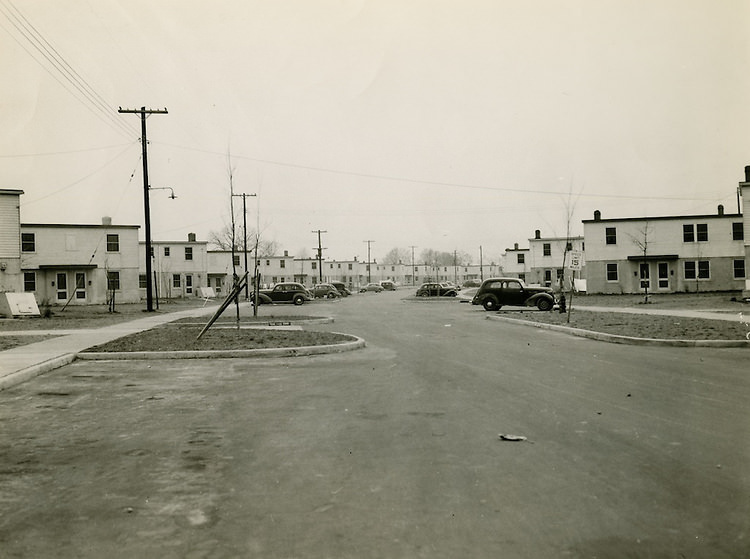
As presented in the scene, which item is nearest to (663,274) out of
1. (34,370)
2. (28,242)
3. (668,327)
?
(668,327)

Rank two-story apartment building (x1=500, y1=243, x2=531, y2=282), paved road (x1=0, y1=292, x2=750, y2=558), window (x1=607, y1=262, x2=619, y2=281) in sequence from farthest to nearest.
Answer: two-story apartment building (x1=500, y1=243, x2=531, y2=282) → window (x1=607, y1=262, x2=619, y2=281) → paved road (x1=0, y1=292, x2=750, y2=558)

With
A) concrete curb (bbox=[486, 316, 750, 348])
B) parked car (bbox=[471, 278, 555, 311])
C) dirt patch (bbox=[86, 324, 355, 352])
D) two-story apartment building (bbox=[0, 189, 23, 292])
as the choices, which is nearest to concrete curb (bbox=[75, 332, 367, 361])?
dirt patch (bbox=[86, 324, 355, 352])

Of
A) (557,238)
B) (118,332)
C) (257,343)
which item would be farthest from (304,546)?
(557,238)

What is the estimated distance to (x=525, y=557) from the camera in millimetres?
3840

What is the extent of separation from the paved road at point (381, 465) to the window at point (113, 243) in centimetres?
4318

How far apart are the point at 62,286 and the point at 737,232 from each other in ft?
169

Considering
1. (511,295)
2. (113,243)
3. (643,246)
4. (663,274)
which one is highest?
(113,243)

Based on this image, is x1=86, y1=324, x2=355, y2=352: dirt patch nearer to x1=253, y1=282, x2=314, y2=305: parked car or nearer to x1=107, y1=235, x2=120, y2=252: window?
x1=253, y1=282, x2=314, y2=305: parked car

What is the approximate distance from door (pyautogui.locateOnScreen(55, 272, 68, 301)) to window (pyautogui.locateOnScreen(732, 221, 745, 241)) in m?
51.0

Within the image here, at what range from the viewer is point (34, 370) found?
1190 cm

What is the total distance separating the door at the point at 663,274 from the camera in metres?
51.2

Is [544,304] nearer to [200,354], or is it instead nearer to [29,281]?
[200,354]

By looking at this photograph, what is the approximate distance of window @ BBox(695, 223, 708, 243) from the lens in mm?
50750

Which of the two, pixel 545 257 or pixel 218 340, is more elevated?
pixel 545 257
